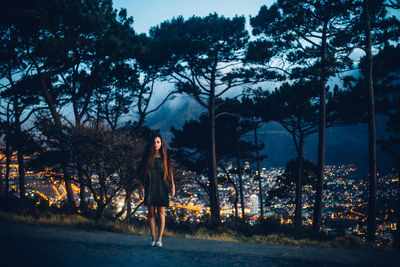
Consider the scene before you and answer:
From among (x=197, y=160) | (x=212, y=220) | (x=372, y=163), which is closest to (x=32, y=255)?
(x=212, y=220)

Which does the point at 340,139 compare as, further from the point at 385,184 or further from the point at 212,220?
the point at 212,220

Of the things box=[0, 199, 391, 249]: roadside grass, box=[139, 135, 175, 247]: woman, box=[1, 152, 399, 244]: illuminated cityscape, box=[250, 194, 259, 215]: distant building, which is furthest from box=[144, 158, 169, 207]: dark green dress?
box=[250, 194, 259, 215]: distant building

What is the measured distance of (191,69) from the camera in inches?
685

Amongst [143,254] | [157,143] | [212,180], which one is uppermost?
[157,143]

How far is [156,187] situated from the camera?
16.5ft

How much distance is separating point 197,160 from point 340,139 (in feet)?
563

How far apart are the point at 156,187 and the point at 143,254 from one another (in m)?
1.09

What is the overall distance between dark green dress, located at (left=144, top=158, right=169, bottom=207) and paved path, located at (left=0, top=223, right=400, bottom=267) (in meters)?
0.76

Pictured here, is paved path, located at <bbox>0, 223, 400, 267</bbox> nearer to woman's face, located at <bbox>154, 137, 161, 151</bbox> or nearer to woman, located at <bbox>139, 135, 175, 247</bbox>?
woman, located at <bbox>139, 135, 175, 247</bbox>

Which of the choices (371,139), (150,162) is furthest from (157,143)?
(371,139)

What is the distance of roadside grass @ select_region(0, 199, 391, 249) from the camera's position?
7.24 m

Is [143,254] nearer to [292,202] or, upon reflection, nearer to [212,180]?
[212,180]

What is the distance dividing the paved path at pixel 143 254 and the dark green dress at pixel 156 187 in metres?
0.76

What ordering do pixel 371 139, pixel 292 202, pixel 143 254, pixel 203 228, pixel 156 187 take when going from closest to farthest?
pixel 143 254 → pixel 156 187 → pixel 203 228 → pixel 371 139 → pixel 292 202
